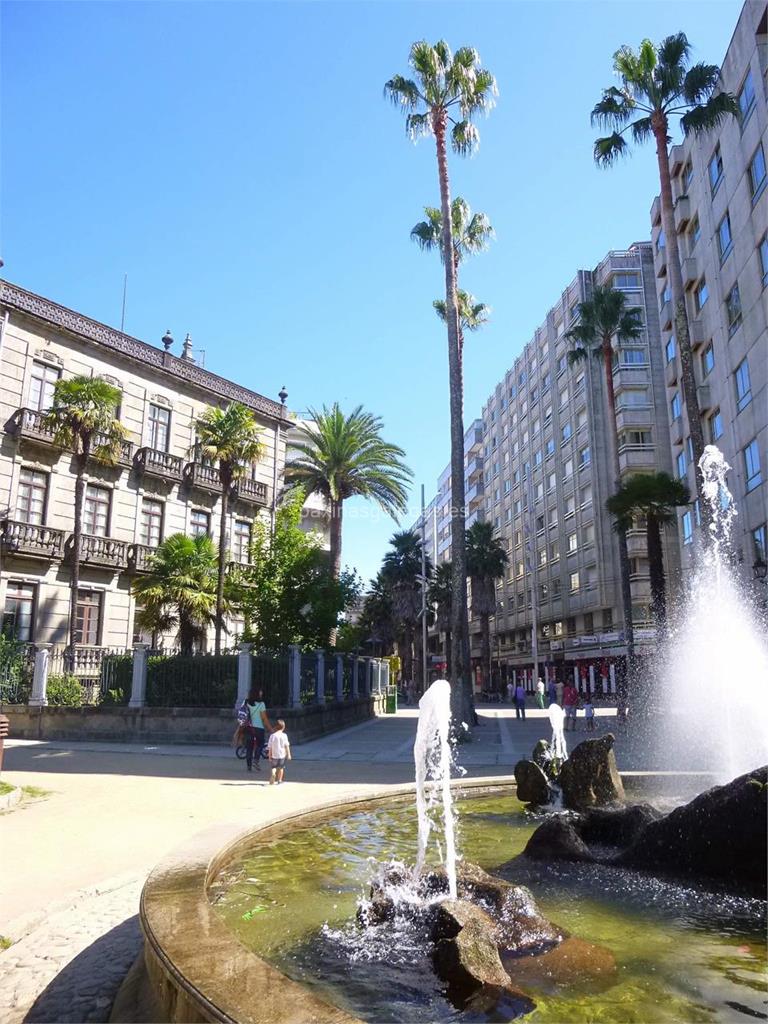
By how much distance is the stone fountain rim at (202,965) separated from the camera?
2.66m

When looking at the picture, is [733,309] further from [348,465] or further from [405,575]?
[405,575]

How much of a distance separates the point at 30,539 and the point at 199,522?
8097 millimetres

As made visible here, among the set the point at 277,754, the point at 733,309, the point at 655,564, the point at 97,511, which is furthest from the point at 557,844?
the point at 97,511

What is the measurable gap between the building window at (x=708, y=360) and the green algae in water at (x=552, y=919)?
2750cm

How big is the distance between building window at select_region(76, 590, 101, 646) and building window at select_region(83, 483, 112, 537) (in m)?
2.40

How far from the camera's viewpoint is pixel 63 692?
22438 millimetres

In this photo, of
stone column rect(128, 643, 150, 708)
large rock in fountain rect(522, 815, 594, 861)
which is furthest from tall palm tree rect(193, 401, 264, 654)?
large rock in fountain rect(522, 815, 594, 861)

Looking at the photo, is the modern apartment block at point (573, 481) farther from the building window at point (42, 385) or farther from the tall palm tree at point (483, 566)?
the building window at point (42, 385)

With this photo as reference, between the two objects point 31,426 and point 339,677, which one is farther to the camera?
point 339,677

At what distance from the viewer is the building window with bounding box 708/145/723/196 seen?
28369 mm

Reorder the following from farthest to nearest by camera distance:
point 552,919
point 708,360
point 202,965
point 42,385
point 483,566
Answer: point 483,566, point 708,360, point 42,385, point 552,919, point 202,965

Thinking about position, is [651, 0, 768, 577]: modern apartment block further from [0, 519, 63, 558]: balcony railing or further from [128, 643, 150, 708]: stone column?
[0, 519, 63, 558]: balcony railing

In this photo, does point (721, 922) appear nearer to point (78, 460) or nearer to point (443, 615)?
point (78, 460)

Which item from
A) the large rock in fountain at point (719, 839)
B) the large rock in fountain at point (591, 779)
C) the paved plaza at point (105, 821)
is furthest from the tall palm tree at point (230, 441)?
the large rock in fountain at point (719, 839)
